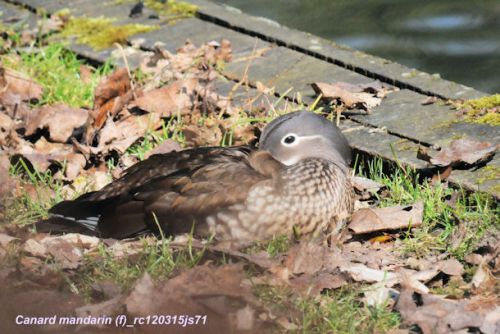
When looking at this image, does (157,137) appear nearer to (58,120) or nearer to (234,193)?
A: (58,120)

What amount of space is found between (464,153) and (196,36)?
2.51 metres

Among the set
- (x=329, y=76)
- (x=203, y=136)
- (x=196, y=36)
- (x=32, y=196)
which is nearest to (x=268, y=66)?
(x=329, y=76)

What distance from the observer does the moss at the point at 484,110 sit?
5664 mm

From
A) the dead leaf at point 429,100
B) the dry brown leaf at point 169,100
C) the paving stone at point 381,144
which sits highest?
the dead leaf at point 429,100

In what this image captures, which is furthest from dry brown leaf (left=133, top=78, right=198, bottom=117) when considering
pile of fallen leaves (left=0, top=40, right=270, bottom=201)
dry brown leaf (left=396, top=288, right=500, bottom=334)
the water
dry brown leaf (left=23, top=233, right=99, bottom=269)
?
the water

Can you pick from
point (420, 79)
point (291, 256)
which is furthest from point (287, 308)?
point (420, 79)

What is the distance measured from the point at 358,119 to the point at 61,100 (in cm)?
184

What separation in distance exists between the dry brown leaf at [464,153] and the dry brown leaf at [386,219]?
342 mm


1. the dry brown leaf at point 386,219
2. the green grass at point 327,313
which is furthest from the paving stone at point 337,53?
the green grass at point 327,313

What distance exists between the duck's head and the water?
288 cm

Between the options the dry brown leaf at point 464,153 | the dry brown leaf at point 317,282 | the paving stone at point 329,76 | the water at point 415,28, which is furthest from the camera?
the water at point 415,28

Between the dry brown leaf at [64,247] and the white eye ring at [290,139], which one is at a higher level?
the white eye ring at [290,139]

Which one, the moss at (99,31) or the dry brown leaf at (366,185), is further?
the moss at (99,31)

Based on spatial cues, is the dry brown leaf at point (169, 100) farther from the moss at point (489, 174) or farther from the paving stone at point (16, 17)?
the moss at point (489, 174)
